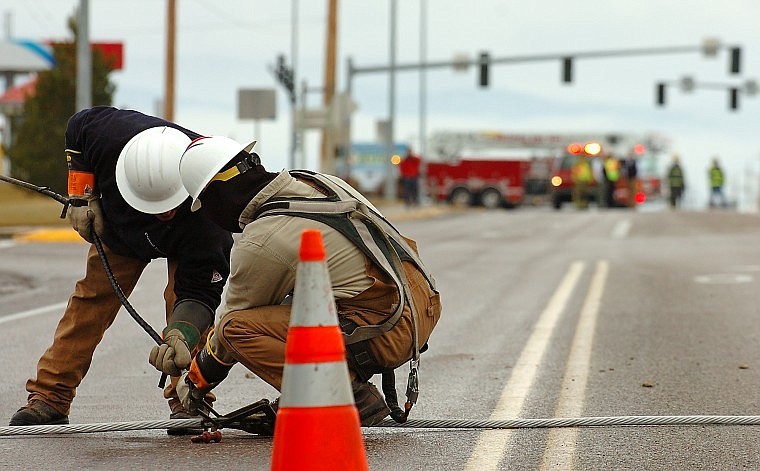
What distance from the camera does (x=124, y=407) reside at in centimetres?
725

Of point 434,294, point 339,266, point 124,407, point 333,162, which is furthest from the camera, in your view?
point 333,162

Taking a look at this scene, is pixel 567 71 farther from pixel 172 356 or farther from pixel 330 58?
pixel 172 356

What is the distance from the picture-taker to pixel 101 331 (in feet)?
22.1

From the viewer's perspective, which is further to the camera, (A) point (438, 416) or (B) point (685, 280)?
(B) point (685, 280)

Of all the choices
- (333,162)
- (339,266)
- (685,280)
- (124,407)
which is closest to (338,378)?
(339,266)

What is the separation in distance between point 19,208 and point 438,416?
32459 millimetres

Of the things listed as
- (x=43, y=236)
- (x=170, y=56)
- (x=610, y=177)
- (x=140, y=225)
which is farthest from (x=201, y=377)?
(x=610, y=177)

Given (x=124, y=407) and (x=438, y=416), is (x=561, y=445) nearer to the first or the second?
(x=438, y=416)

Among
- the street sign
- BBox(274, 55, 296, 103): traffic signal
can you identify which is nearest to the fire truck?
BBox(274, 55, 296, 103): traffic signal

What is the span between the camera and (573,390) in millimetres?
7734

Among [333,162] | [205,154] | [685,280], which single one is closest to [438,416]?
[205,154]

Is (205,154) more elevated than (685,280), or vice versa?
(205,154)

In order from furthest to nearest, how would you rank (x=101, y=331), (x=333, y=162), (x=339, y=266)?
(x=333, y=162) → (x=101, y=331) → (x=339, y=266)

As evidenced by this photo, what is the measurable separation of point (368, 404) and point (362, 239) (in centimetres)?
69
